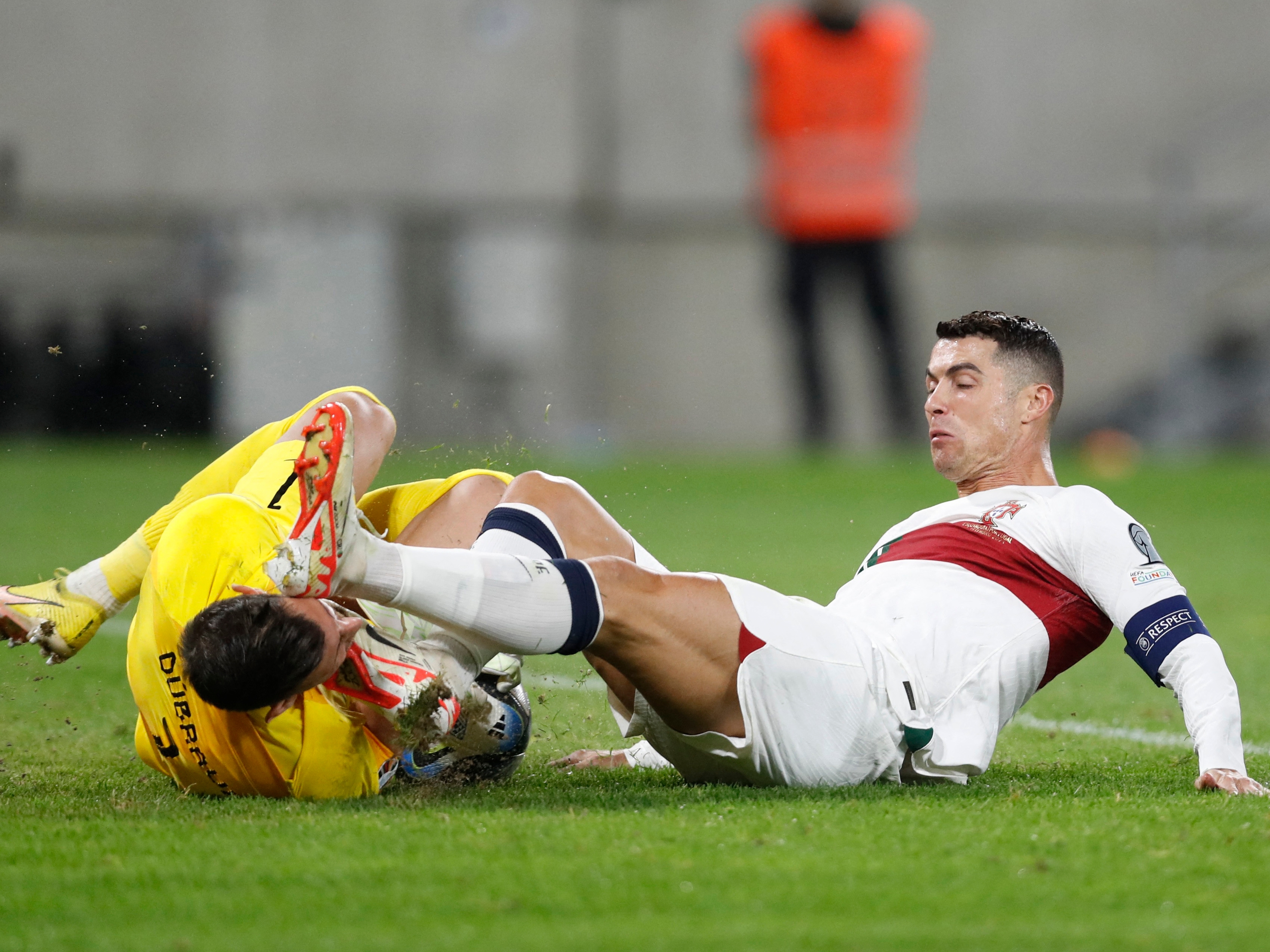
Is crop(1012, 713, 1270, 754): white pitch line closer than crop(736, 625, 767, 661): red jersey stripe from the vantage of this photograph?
No

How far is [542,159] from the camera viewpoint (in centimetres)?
1398

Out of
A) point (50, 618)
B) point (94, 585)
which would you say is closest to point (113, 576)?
point (94, 585)

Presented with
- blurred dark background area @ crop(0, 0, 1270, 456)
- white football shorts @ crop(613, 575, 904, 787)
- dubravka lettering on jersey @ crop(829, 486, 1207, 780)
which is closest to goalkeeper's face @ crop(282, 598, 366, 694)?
white football shorts @ crop(613, 575, 904, 787)

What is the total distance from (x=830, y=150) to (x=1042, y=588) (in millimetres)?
9727

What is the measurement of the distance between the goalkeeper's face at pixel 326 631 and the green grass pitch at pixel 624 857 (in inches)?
10.3

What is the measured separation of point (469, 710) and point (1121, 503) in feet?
23.9

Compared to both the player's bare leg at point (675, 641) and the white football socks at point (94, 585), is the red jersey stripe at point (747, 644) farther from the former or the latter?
the white football socks at point (94, 585)

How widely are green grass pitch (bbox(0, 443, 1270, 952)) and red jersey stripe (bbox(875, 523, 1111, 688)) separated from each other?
0.30 m

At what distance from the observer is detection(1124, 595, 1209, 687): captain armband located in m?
3.24

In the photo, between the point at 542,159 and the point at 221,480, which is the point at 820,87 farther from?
the point at 221,480

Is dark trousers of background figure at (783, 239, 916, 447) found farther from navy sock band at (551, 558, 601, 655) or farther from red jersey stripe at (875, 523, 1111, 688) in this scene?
navy sock band at (551, 558, 601, 655)

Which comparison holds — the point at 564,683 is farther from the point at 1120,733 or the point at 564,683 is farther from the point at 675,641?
the point at 675,641

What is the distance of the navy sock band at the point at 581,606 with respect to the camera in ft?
9.42

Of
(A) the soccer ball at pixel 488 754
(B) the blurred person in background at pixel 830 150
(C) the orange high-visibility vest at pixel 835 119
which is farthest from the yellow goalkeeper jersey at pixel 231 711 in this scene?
(C) the orange high-visibility vest at pixel 835 119
